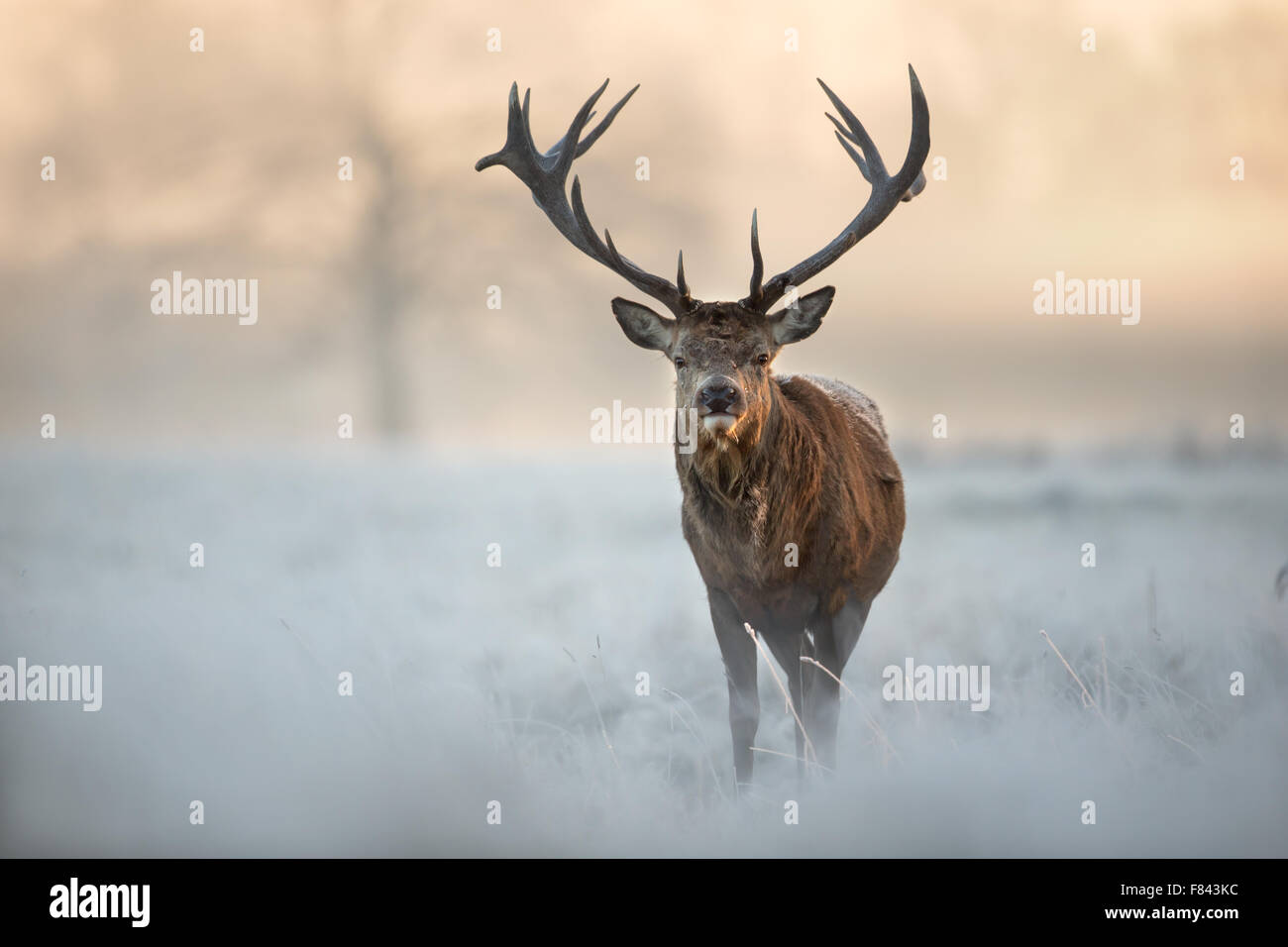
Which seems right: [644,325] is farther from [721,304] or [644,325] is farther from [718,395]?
[718,395]

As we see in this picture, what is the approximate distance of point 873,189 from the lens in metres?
6.67

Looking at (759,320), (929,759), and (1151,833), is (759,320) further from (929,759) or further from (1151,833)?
(1151,833)

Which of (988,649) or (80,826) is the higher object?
(988,649)

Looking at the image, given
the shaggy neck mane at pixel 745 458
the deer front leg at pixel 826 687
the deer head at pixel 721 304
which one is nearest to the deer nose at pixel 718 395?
the deer head at pixel 721 304

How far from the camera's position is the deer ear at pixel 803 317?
19.9 feet

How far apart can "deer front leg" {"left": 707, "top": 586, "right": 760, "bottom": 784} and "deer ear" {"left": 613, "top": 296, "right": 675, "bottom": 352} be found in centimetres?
125

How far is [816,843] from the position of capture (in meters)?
5.78

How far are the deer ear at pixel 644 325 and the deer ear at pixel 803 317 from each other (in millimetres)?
515

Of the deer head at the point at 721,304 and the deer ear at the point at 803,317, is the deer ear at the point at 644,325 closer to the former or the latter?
the deer head at the point at 721,304

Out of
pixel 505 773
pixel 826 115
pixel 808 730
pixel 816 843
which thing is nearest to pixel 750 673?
pixel 808 730

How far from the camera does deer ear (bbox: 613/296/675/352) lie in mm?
6137

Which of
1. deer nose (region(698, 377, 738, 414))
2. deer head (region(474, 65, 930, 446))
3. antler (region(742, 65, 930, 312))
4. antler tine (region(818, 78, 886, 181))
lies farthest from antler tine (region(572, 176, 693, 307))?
antler tine (region(818, 78, 886, 181))

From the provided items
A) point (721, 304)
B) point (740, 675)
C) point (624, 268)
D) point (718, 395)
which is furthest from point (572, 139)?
point (740, 675)

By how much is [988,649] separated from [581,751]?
278cm
